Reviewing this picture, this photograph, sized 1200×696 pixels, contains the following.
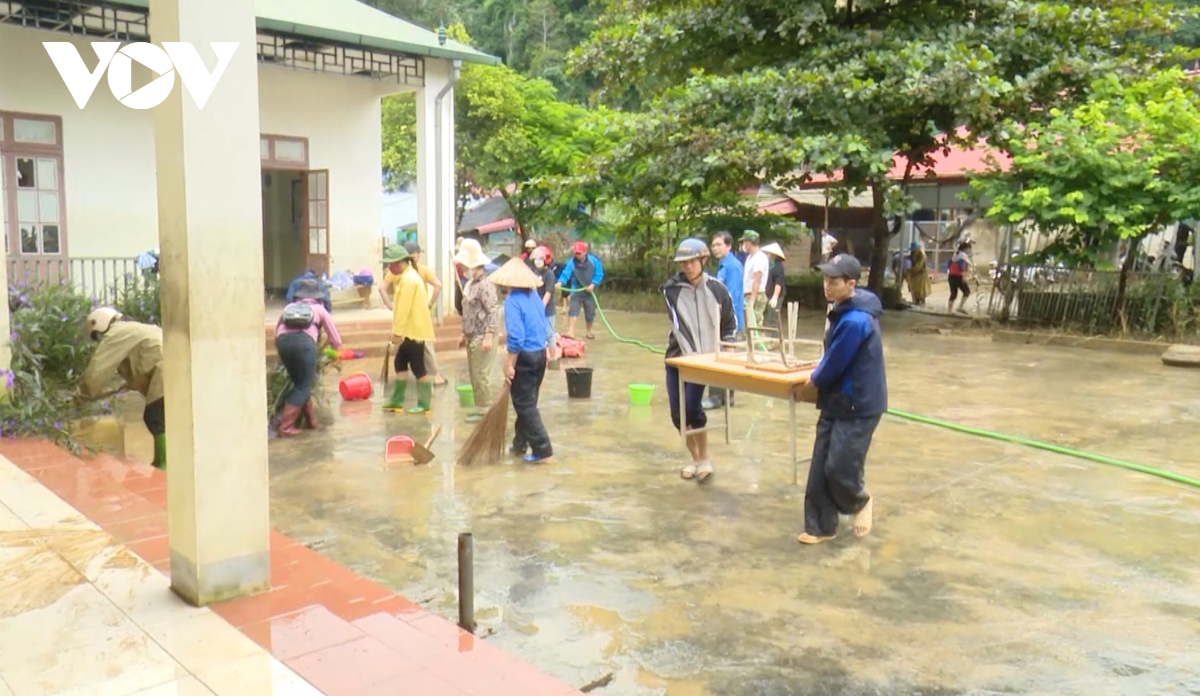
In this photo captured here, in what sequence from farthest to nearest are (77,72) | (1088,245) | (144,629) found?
(1088,245) → (77,72) → (144,629)

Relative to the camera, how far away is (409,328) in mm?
9172

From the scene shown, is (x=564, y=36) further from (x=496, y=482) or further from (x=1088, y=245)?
(x=496, y=482)

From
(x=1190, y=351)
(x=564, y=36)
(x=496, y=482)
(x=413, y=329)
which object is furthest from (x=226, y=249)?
(x=564, y=36)

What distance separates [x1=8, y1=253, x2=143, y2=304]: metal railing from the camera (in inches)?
451

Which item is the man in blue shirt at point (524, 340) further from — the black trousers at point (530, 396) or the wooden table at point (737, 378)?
the wooden table at point (737, 378)

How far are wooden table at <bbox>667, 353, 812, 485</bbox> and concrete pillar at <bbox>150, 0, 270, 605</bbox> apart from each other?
297cm

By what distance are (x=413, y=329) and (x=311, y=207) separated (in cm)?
665

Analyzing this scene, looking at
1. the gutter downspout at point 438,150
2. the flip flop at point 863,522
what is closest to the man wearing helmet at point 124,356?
the flip flop at point 863,522

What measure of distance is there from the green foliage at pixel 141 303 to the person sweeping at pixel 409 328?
2.50 meters

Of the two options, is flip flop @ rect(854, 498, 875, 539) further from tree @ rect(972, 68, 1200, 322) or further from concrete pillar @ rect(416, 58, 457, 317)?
tree @ rect(972, 68, 1200, 322)

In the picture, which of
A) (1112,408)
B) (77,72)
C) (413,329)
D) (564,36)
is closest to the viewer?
(413,329)

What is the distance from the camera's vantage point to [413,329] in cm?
916

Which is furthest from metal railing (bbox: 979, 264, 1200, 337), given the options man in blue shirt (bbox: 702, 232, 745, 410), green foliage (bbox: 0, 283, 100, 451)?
green foliage (bbox: 0, 283, 100, 451)

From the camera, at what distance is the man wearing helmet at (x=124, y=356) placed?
Result: 20.9ft
